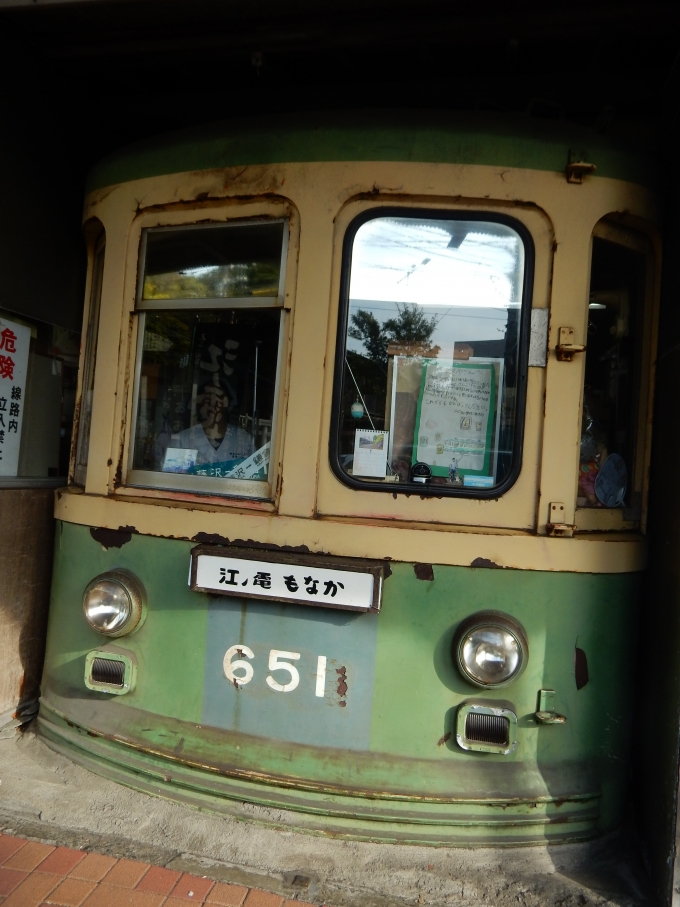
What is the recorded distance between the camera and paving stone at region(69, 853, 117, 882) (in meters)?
2.18

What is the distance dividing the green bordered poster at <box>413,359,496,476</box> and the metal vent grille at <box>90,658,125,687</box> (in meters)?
1.33

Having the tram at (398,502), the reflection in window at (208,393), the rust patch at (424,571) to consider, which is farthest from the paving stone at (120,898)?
the reflection in window at (208,393)

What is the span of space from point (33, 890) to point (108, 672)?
717 mm

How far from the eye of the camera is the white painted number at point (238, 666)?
97.8 inches

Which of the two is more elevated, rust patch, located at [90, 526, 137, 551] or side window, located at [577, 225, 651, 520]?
side window, located at [577, 225, 651, 520]

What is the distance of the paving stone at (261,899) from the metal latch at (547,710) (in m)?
0.97

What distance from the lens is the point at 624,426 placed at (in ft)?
8.64

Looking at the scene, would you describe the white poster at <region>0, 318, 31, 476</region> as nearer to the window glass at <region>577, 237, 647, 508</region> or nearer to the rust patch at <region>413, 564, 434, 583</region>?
the rust patch at <region>413, 564, 434, 583</region>

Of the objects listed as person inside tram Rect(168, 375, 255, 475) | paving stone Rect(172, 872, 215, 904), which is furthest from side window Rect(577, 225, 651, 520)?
paving stone Rect(172, 872, 215, 904)

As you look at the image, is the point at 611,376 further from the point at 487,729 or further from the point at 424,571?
the point at 487,729

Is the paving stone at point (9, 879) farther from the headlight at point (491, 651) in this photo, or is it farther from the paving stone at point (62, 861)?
the headlight at point (491, 651)

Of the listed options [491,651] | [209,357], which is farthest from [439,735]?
[209,357]

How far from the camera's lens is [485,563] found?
7.68ft

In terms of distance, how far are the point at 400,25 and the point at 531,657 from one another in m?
2.30
